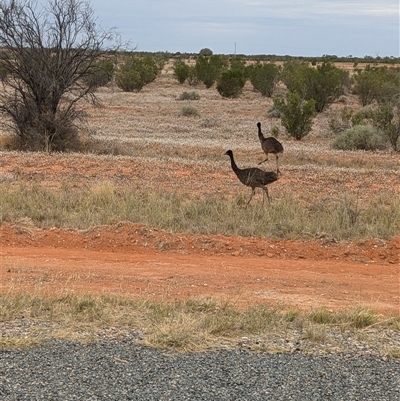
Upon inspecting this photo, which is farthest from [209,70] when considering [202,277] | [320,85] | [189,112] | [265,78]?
[202,277]

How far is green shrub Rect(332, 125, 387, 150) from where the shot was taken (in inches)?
1054

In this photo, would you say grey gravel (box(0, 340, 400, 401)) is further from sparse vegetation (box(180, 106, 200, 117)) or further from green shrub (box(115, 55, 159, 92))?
green shrub (box(115, 55, 159, 92))

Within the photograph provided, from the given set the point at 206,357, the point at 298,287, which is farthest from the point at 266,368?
the point at 298,287

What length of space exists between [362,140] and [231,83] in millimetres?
27260

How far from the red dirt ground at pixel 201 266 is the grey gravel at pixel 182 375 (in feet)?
6.37

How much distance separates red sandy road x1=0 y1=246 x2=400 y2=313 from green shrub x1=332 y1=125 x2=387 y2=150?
16.1 metres

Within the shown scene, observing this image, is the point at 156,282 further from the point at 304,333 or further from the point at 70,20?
the point at 70,20

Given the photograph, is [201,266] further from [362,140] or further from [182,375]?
[362,140]

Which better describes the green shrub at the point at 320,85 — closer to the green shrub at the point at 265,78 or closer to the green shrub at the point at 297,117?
the green shrub at the point at 297,117

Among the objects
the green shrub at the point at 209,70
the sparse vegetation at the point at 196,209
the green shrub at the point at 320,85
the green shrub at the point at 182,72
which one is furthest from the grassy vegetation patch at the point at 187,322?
the green shrub at the point at 182,72

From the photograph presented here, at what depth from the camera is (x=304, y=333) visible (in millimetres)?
7258

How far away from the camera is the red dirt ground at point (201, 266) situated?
29.5 feet

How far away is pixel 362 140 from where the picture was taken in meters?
27.0

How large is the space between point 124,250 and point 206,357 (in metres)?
5.31
